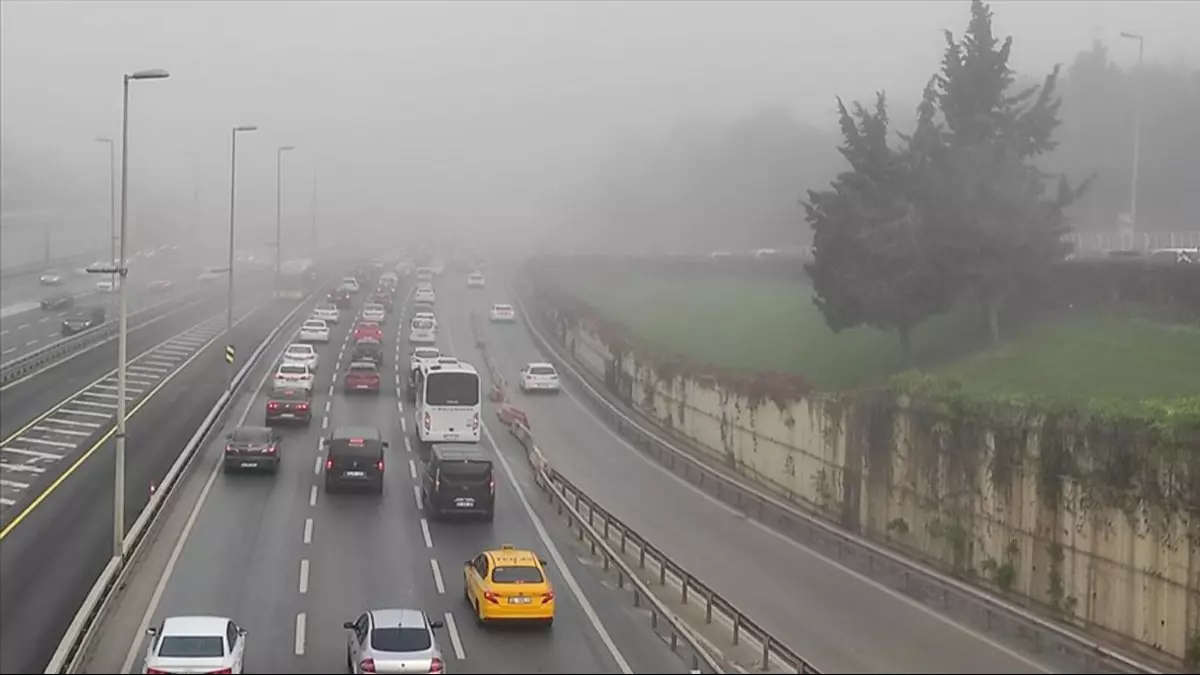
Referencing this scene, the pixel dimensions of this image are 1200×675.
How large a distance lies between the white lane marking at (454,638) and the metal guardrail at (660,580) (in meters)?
3.53

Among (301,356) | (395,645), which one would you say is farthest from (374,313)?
(395,645)

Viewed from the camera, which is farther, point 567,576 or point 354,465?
point 354,465

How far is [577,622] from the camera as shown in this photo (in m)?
25.0

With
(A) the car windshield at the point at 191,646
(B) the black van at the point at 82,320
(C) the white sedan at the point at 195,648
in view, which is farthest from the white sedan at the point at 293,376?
(A) the car windshield at the point at 191,646

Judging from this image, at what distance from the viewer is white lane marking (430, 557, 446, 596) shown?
2747cm

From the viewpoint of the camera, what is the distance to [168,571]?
2855 centimetres

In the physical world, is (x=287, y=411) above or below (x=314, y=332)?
below

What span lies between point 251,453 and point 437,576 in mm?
12731

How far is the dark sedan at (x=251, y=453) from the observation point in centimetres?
3941

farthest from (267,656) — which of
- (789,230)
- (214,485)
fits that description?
(789,230)

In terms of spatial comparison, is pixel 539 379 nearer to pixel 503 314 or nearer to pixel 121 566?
pixel 503 314

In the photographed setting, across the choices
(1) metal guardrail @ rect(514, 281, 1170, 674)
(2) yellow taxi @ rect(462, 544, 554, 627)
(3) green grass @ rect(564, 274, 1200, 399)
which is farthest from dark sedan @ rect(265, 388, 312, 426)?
(2) yellow taxi @ rect(462, 544, 554, 627)

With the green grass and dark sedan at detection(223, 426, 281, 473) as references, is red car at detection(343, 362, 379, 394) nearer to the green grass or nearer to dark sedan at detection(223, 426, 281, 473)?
the green grass

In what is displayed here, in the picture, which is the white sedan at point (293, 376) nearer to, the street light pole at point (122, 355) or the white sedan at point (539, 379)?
the white sedan at point (539, 379)
